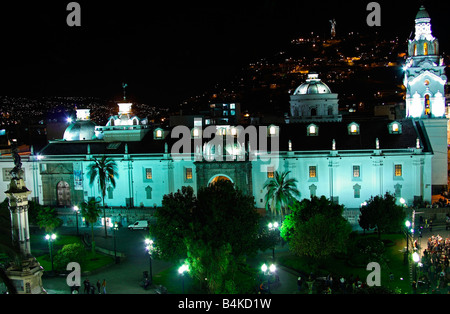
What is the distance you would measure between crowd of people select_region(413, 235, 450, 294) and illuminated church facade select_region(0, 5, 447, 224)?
1477 centimetres

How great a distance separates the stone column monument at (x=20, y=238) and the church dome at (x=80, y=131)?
4876cm

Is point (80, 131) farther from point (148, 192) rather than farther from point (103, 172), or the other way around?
point (103, 172)

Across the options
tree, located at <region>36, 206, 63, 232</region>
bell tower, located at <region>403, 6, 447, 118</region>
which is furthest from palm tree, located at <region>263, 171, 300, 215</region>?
tree, located at <region>36, 206, 63, 232</region>

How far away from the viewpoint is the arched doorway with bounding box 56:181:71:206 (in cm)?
6675

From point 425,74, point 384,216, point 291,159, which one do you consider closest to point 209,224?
point 384,216

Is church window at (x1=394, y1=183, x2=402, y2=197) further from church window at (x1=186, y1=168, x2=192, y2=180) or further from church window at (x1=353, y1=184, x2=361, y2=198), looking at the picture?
church window at (x1=186, y1=168, x2=192, y2=180)

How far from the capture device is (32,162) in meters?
67.2

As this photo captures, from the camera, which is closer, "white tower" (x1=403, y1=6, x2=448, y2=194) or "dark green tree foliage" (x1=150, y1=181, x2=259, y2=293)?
"dark green tree foliage" (x1=150, y1=181, x2=259, y2=293)

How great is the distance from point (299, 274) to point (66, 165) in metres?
37.4

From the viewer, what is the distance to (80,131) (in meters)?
75.9

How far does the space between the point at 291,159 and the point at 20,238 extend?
1534 inches

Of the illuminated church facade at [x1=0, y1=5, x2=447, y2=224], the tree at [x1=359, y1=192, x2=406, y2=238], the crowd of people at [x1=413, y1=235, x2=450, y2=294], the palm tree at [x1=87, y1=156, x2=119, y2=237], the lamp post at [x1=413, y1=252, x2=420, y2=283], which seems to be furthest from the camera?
the illuminated church facade at [x1=0, y1=5, x2=447, y2=224]
